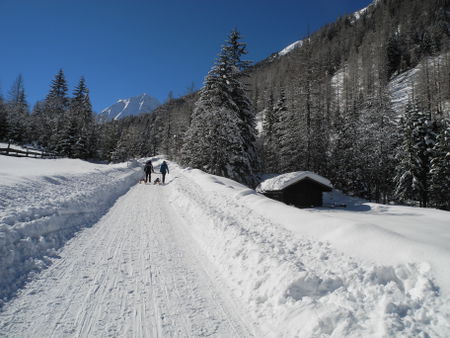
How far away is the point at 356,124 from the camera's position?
112 feet

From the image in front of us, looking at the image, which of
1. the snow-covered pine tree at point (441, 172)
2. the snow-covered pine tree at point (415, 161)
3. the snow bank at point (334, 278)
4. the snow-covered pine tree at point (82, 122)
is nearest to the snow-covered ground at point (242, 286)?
the snow bank at point (334, 278)

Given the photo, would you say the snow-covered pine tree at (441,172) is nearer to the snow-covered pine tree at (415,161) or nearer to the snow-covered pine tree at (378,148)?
the snow-covered pine tree at (415,161)

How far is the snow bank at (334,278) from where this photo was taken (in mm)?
2789

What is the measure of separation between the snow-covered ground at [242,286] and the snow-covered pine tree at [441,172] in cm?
2669

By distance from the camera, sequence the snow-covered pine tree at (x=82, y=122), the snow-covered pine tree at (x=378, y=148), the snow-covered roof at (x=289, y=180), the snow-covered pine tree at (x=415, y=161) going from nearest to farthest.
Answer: the snow-covered roof at (x=289, y=180) → the snow-covered pine tree at (x=415, y=161) → the snow-covered pine tree at (x=378, y=148) → the snow-covered pine tree at (x=82, y=122)

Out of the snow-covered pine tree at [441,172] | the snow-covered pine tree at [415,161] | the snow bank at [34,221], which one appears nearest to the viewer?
the snow bank at [34,221]

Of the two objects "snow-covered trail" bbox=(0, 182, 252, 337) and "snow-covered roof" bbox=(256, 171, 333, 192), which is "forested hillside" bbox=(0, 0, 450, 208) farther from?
"snow-covered trail" bbox=(0, 182, 252, 337)

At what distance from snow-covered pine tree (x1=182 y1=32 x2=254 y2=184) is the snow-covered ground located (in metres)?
16.1

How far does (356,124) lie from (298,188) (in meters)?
18.1

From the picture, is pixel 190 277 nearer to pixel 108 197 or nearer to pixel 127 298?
pixel 127 298

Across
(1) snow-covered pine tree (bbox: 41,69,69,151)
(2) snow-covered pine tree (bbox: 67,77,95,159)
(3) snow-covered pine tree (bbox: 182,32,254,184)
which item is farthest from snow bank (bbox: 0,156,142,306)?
(1) snow-covered pine tree (bbox: 41,69,69,151)

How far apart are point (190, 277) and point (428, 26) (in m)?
113

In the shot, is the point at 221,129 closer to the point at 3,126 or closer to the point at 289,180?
the point at 289,180

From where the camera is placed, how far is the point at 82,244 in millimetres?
5867
